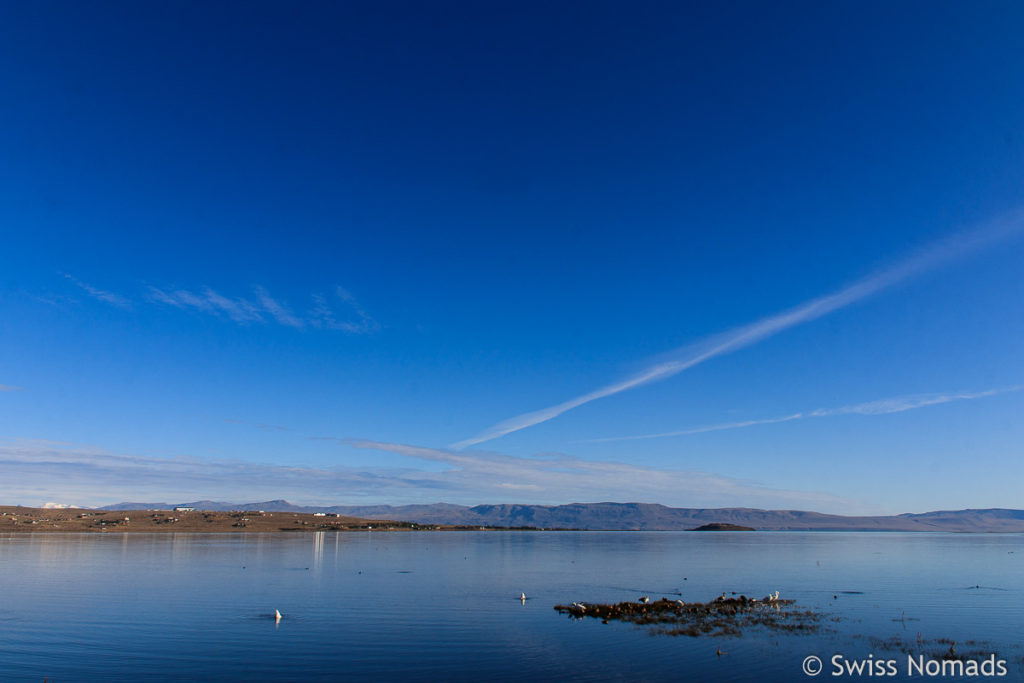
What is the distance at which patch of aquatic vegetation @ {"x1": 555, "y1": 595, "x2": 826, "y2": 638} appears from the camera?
4769cm

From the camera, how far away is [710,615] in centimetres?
5331

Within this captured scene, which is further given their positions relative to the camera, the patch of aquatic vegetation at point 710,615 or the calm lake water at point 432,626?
the patch of aquatic vegetation at point 710,615

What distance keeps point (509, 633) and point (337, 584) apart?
38489 millimetres

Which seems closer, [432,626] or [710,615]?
[432,626]

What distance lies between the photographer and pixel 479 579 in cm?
8544

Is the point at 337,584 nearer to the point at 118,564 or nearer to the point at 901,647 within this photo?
the point at 118,564

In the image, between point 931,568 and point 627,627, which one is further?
point 931,568

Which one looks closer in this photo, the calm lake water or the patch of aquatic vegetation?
the calm lake water

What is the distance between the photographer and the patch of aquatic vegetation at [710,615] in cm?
4769

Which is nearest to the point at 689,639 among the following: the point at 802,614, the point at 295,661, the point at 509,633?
the point at 509,633

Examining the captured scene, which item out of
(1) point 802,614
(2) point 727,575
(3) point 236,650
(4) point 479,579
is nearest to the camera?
(3) point 236,650

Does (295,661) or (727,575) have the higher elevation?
(295,661)

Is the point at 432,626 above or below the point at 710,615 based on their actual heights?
above

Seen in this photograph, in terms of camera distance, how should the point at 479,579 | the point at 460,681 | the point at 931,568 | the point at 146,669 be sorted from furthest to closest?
the point at 931,568 → the point at 479,579 → the point at 146,669 → the point at 460,681
